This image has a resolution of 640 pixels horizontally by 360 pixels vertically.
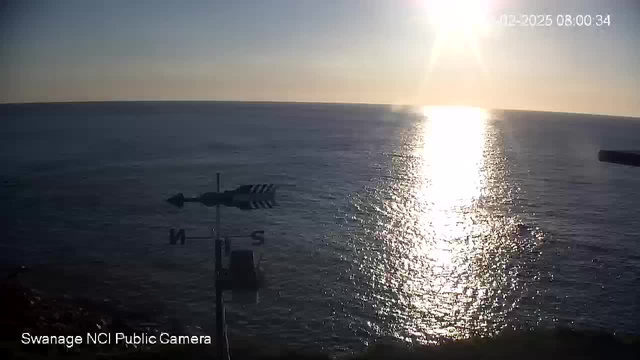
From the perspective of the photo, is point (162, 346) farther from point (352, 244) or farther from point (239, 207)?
point (352, 244)

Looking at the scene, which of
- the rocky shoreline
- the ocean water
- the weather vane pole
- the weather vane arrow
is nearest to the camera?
the weather vane arrow

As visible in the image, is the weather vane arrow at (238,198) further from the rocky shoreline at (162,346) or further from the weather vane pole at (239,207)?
the rocky shoreline at (162,346)

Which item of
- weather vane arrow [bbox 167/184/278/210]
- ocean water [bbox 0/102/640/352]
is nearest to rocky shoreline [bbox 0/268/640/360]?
ocean water [bbox 0/102/640/352]

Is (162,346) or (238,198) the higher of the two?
(238,198)

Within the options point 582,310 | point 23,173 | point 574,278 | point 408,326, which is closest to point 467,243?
point 574,278

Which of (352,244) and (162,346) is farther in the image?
(352,244)

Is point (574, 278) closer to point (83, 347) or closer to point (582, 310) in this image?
point (582, 310)

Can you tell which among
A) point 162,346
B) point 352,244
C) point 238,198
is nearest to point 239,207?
point 238,198

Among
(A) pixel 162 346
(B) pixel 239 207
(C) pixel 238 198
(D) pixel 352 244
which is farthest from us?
(D) pixel 352 244

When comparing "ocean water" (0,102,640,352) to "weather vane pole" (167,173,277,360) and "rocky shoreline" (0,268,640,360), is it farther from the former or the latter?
"weather vane pole" (167,173,277,360)
